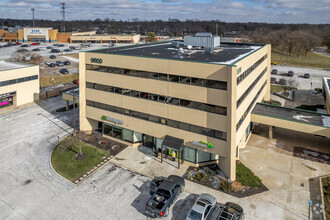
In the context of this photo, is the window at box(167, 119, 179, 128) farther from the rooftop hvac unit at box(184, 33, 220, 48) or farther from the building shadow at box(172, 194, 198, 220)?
the rooftop hvac unit at box(184, 33, 220, 48)

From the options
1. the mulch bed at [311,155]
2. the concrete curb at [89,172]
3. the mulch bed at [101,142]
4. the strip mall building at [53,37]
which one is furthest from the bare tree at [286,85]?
the strip mall building at [53,37]

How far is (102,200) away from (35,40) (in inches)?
6130

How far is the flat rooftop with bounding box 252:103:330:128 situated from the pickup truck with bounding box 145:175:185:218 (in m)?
17.1

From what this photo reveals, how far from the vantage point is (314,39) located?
132 metres

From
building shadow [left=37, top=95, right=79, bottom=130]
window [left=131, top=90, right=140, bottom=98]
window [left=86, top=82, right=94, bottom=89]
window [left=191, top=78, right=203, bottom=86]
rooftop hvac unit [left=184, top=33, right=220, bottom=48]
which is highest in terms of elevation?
rooftop hvac unit [left=184, top=33, right=220, bottom=48]

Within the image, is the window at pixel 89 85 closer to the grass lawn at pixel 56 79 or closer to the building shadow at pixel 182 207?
the building shadow at pixel 182 207

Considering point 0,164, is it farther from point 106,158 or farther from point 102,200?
point 102,200

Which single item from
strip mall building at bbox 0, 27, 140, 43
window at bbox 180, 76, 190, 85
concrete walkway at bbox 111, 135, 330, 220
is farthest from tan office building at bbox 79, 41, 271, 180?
strip mall building at bbox 0, 27, 140, 43

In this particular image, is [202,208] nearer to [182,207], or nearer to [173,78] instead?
[182,207]

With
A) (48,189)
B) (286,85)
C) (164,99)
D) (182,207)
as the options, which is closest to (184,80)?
(164,99)

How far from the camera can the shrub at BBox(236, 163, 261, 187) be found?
2445 cm

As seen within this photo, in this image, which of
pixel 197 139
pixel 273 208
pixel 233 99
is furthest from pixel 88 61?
pixel 273 208

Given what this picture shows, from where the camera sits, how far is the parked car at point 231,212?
61.8 feet

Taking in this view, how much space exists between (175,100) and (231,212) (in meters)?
13.1
